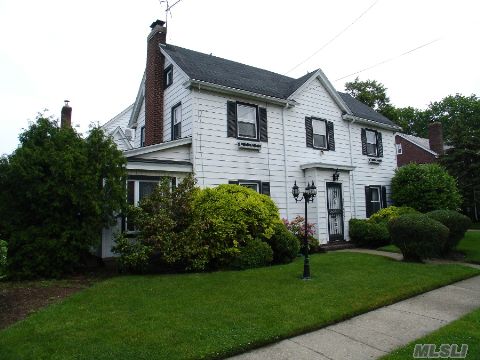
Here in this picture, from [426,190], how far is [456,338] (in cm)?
1386

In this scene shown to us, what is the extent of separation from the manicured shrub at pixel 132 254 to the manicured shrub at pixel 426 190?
1363 cm

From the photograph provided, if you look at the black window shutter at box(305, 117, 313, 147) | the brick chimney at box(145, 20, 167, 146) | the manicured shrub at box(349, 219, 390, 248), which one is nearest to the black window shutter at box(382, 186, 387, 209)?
the manicured shrub at box(349, 219, 390, 248)

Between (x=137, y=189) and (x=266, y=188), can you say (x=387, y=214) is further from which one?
(x=137, y=189)

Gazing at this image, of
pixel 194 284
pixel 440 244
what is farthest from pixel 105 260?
pixel 440 244

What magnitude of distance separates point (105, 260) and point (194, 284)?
381cm

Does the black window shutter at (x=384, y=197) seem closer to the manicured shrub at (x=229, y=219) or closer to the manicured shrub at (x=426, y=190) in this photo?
the manicured shrub at (x=426, y=190)

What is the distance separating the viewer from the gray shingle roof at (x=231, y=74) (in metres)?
13.2

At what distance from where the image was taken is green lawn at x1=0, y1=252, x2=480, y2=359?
14.5 feet

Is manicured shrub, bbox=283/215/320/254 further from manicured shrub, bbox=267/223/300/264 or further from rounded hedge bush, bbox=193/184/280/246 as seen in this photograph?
rounded hedge bush, bbox=193/184/280/246

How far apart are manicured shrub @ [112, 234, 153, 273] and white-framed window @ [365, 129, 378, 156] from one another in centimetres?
1330

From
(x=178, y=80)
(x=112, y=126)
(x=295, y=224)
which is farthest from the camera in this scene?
(x=112, y=126)

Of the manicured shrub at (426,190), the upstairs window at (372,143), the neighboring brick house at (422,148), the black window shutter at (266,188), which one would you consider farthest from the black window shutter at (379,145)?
the neighboring brick house at (422,148)

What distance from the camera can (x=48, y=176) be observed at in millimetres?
8672

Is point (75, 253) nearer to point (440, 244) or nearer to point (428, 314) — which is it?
point (428, 314)
